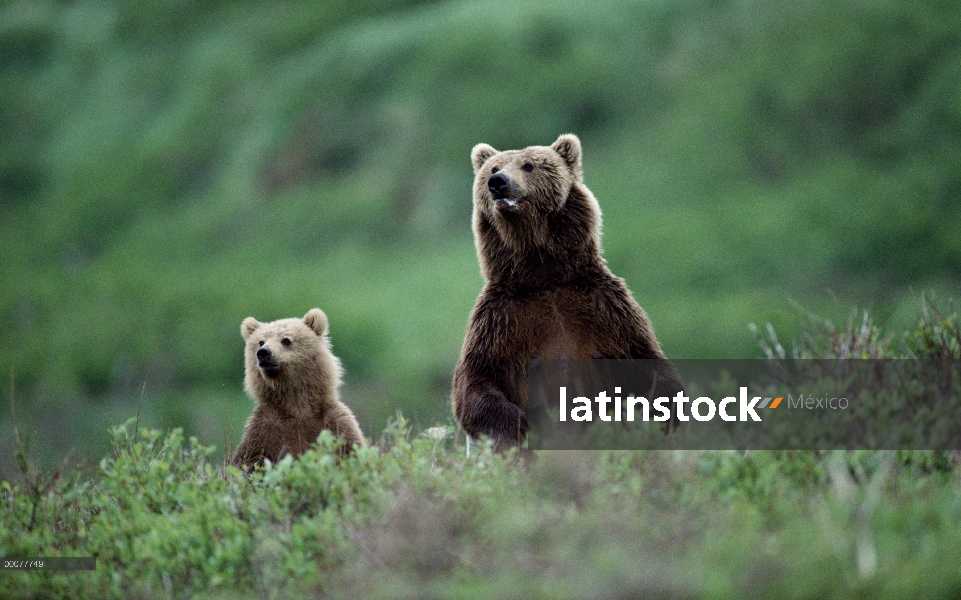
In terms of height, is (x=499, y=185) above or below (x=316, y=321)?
above

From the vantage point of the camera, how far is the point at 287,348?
6.17 metres

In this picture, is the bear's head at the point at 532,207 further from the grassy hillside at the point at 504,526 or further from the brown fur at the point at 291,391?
the brown fur at the point at 291,391

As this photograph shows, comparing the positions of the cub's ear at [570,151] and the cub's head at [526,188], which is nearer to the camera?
the cub's head at [526,188]

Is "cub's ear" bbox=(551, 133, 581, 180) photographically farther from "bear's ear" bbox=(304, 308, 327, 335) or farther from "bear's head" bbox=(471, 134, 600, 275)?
"bear's ear" bbox=(304, 308, 327, 335)

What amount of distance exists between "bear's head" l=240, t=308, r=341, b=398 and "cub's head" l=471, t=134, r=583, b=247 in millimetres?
1331

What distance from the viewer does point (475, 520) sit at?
14.0ft

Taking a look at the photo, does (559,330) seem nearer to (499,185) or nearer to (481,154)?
(499,185)

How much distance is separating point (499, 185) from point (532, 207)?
211 millimetres

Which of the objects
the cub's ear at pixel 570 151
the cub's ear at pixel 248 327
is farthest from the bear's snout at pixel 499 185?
the cub's ear at pixel 248 327

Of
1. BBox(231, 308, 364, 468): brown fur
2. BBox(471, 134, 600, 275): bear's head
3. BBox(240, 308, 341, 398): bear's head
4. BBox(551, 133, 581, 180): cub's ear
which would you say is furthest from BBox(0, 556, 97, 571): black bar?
BBox(551, 133, 581, 180): cub's ear

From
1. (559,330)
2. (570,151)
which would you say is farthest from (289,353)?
(570,151)

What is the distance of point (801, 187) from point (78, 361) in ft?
55.1

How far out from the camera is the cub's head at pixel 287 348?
238 inches

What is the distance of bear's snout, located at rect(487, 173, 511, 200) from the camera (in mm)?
5281
